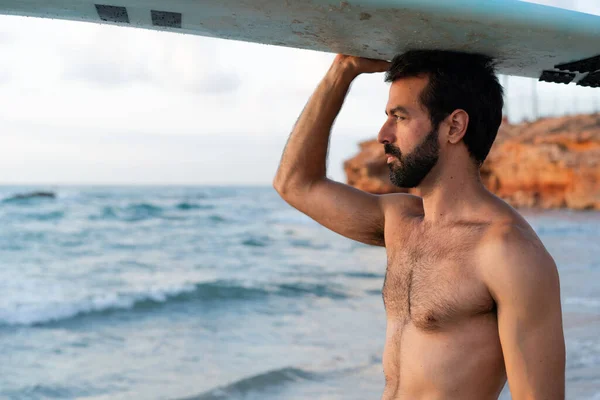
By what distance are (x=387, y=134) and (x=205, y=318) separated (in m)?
8.53

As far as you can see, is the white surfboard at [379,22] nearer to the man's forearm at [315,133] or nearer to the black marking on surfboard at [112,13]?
the black marking on surfboard at [112,13]

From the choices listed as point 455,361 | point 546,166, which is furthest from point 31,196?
point 455,361

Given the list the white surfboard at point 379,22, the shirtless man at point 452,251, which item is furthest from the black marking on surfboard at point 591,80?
the shirtless man at point 452,251

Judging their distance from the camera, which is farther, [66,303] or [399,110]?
[66,303]

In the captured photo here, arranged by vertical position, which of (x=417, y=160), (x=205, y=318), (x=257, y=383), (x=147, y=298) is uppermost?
(x=417, y=160)

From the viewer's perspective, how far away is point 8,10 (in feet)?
6.51

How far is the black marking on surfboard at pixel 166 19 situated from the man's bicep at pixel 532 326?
3.73ft

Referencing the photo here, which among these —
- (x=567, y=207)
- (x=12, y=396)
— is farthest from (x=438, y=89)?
(x=567, y=207)

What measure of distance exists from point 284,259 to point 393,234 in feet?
51.2

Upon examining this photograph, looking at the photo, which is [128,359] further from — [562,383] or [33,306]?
[562,383]

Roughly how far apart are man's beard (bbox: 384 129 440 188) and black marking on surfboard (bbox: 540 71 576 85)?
1.46ft

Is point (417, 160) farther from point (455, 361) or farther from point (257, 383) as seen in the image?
point (257, 383)

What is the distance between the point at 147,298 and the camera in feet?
38.5

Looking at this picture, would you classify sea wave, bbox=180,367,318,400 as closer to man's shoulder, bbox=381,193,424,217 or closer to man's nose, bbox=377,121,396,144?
man's shoulder, bbox=381,193,424,217
